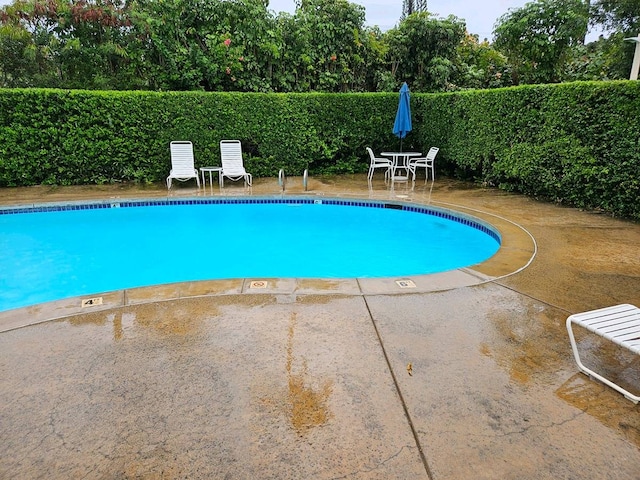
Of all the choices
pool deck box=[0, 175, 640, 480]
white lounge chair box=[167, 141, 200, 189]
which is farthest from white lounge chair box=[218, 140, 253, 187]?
pool deck box=[0, 175, 640, 480]

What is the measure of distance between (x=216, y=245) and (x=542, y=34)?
11403mm

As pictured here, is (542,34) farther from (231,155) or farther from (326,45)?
(231,155)

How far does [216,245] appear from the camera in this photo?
655cm

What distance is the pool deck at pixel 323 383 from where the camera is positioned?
1873 millimetres

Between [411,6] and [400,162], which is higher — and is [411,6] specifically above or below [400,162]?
above

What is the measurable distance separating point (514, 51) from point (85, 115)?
1188 centimetres

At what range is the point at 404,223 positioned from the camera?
718 centimetres

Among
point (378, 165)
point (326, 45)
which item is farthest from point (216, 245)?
point (326, 45)

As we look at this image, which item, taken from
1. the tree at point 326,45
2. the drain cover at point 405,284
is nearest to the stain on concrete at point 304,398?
the drain cover at point 405,284

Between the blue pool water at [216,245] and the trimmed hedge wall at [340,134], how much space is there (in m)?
2.07

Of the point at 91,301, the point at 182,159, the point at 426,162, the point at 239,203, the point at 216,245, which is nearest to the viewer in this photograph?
the point at 91,301

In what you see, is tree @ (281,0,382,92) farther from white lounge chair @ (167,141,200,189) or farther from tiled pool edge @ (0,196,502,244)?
tiled pool edge @ (0,196,502,244)

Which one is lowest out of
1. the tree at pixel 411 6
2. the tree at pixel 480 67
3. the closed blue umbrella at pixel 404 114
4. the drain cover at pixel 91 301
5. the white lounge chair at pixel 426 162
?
the drain cover at pixel 91 301

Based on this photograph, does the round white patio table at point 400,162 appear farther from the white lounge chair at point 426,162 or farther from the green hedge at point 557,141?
the green hedge at point 557,141
